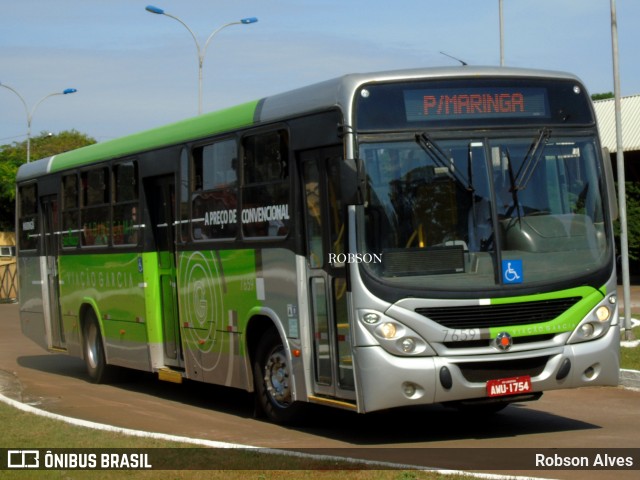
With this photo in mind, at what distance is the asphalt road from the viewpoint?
33.4 feet

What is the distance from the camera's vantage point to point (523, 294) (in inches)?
402

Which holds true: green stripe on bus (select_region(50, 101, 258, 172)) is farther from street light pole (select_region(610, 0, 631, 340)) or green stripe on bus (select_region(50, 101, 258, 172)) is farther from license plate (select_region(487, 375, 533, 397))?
street light pole (select_region(610, 0, 631, 340))

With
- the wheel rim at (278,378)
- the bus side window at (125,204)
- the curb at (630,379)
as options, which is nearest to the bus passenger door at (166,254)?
the bus side window at (125,204)

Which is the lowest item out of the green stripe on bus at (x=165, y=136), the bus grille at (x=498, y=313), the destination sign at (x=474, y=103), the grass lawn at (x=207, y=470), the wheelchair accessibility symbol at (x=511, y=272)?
the grass lawn at (x=207, y=470)

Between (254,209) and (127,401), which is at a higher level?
(254,209)

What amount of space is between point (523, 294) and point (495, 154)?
4.20 feet

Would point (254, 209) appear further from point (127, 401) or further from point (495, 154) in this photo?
point (127, 401)

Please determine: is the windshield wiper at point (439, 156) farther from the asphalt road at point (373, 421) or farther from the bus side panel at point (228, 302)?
the asphalt road at point (373, 421)

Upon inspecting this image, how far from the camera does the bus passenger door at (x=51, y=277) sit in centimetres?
1830

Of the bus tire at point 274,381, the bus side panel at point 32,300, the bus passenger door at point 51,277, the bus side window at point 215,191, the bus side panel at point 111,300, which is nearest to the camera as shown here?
the bus tire at point 274,381

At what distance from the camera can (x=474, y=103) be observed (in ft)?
34.6

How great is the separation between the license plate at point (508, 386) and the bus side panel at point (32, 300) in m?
10.5

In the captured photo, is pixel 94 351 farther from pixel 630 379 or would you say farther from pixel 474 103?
pixel 474 103

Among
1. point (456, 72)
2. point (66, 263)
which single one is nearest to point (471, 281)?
point (456, 72)
